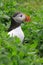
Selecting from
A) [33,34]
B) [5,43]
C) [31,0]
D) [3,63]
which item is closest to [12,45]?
[5,43]

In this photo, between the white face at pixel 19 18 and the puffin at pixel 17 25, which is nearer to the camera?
the puffin at pixel 17 25

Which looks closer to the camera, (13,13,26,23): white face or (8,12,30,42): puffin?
(8,12,30,42): puffin

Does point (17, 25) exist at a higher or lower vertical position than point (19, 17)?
lower

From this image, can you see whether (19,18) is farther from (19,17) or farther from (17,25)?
(17,25)

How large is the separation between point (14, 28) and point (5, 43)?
218 cm

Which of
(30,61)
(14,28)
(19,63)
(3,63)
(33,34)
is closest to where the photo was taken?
(3,63)

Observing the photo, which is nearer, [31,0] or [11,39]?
[11,39]

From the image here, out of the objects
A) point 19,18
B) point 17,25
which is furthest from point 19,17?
point 17,25

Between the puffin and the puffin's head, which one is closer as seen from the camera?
the puffin

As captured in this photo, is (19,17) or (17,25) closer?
(17,25)

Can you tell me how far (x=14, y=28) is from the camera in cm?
540

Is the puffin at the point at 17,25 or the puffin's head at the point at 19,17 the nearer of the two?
the puffin at the point at 17,25

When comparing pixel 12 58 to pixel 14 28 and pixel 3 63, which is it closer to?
pixel 3 63

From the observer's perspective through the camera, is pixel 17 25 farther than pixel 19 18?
No
